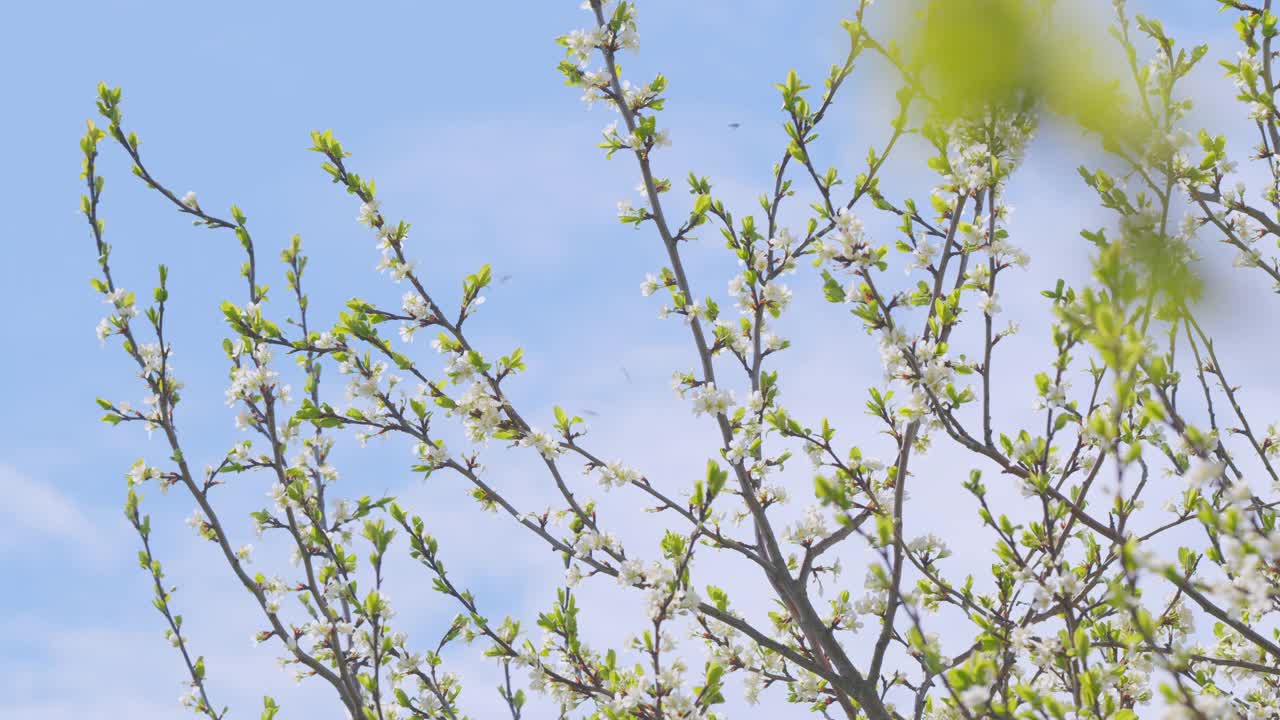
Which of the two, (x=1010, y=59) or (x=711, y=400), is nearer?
(x=1010, y=59)

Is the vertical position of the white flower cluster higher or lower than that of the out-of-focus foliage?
higher

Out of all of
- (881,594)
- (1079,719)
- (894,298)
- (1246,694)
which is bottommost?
(1079,719)

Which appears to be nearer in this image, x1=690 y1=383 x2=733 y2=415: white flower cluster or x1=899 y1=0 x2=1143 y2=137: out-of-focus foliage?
x1=899 y1=0 x2=1143 y2=137: out-of-focus foliage

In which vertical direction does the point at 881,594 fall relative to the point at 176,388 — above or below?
Result: below

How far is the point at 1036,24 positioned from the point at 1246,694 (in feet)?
15.2

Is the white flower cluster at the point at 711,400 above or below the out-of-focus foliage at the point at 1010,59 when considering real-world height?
above

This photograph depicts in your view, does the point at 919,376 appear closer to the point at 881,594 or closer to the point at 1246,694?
the point at 881,594

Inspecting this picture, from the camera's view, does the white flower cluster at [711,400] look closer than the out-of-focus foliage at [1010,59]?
No

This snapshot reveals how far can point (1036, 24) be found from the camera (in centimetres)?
298

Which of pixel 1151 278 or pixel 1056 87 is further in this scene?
pixel 1151 278

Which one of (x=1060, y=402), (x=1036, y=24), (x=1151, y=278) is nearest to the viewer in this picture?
(x=1036, y=24)

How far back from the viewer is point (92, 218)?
5.01 metres

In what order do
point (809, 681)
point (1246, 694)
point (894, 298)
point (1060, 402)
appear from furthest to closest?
point (1246, 694) < point (809, 681) < point (894, 298) < point (1060, 402)

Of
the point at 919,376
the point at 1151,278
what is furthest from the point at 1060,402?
the point at 1151,278
